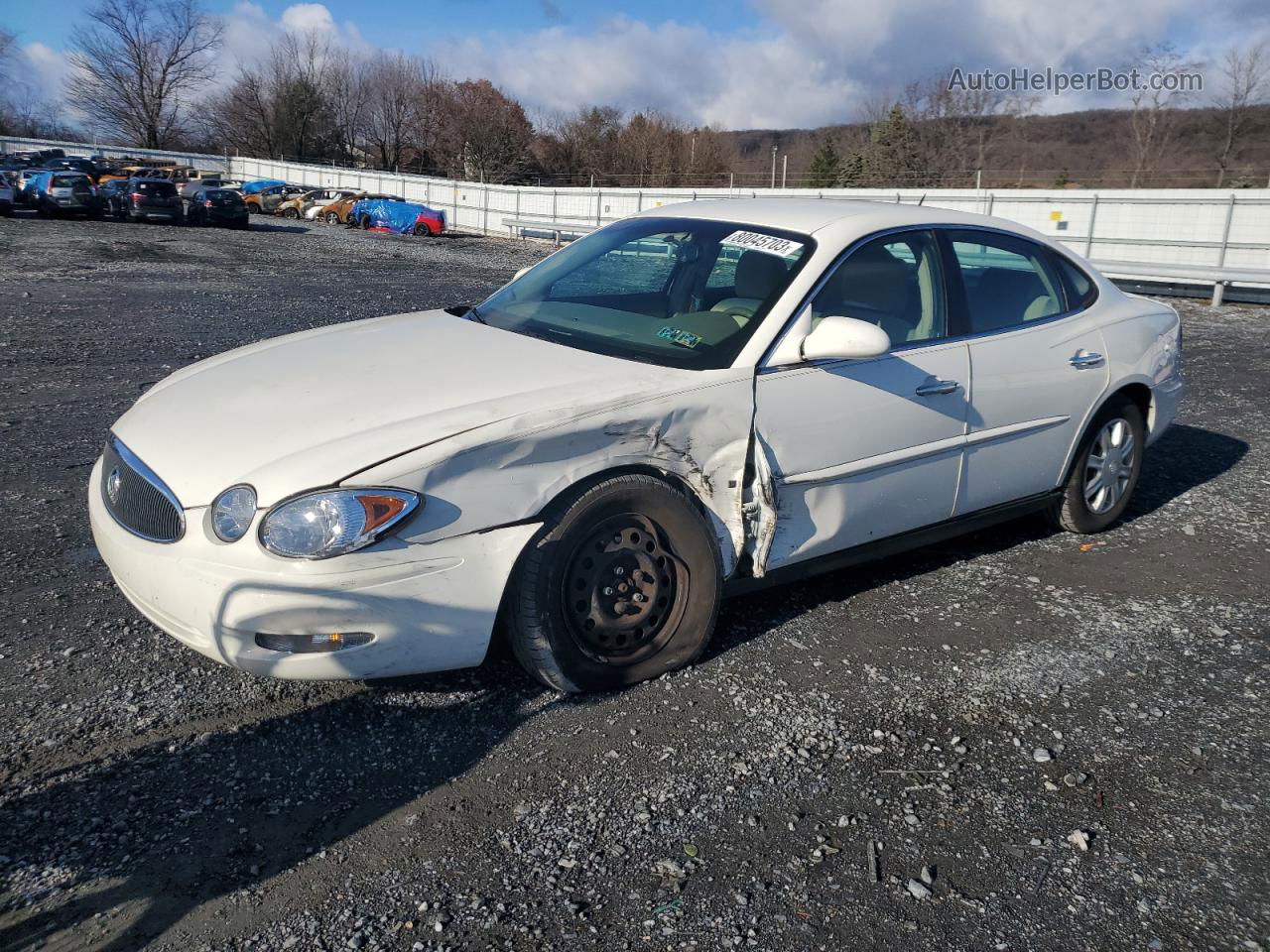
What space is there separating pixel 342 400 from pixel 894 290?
7.57 feet

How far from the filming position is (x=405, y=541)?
9.93 feet

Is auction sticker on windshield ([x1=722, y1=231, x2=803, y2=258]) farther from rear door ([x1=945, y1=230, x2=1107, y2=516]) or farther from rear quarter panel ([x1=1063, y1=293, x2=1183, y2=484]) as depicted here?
rear quarter panel ([x1=1063, y1=293, x2=1183, y2=484])

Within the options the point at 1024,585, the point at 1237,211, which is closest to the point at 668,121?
the point at 1237,211

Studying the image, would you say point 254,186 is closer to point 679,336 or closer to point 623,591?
point 679,336

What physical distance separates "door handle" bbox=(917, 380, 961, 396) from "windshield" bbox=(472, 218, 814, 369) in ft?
2.38

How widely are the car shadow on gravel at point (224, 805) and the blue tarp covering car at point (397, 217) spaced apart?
105 ft

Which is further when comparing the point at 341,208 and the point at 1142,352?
the point at 341,208

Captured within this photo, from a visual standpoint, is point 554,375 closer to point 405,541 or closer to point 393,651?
point 405,541

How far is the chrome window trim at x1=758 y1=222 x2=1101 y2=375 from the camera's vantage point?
3818 millimetres

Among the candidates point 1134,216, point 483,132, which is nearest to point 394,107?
point 483,132

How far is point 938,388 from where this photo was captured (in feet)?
13.9

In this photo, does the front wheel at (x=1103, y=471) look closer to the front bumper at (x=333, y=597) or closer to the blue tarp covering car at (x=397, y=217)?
the front bumper at (x=333, y=597)

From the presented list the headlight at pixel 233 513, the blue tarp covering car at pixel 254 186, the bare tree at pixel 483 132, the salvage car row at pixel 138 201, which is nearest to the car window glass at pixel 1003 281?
the headlight at pixel 233 513

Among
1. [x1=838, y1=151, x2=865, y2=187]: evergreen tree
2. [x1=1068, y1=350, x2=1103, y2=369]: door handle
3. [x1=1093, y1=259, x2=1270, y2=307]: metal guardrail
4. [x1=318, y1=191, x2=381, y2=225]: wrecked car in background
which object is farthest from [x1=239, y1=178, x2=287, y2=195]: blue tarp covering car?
[x1=1068, y1=350, x2=1103, y2=369]: door handle
